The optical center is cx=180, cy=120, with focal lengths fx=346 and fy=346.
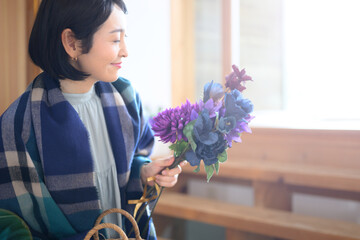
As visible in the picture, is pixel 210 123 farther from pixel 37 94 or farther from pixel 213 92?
pixel 37 94

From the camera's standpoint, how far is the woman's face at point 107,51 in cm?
84

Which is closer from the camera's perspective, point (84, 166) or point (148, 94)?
point (84, 166)

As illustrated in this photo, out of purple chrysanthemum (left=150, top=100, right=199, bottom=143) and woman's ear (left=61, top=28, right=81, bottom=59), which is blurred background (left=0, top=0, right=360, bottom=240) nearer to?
woman's ear (left=61, top=28, right=81, bottom=59)

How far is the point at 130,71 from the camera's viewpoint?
1791 millimetres

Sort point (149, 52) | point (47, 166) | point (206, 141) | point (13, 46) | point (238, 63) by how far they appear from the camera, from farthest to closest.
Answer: point (238, 63) < point (149, 52) < point (13, 46) < point (47, 166) < point (206, 141)

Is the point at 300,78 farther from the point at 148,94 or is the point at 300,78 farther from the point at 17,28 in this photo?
the point at 17,28

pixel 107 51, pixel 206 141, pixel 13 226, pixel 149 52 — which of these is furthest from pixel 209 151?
pixel 149 52

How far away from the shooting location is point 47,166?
816 millimetres

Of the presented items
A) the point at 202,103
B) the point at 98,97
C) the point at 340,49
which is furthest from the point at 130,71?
the point at 340,49

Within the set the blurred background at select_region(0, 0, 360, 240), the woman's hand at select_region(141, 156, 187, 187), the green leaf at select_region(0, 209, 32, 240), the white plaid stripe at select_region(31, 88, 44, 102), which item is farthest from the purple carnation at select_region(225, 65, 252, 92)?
the blurred background at select_region(0, 0, 360, 240)

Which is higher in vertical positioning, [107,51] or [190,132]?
[107,51]

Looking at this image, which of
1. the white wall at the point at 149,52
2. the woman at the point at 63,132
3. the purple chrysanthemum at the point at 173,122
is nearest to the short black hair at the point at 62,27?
the woman at the point at 63,132

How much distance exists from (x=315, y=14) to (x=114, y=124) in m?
1.87

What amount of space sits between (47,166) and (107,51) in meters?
0.31
